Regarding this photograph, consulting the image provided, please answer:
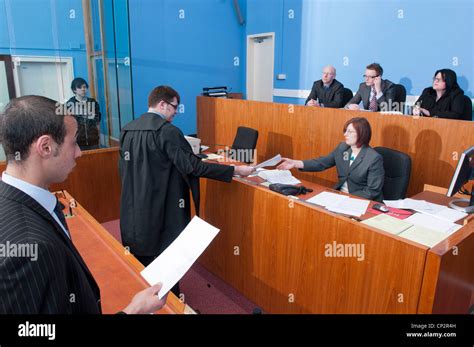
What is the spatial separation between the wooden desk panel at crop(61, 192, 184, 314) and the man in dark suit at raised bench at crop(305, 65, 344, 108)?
320cm

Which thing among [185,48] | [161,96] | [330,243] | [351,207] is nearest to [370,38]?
[185,48]

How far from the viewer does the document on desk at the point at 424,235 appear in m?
1.70

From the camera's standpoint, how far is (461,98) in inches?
147

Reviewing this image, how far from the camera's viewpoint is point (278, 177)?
9.19 feet

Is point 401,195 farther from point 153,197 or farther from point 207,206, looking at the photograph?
point 153,197

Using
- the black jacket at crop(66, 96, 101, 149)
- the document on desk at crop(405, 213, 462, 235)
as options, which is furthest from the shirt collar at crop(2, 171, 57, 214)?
the black jacket at crop(66, 96, 101, 149)

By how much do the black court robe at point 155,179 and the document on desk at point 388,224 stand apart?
998mm

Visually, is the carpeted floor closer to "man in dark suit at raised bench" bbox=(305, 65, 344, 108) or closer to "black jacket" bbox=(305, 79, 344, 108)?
"man in dark suit at raised bench" bbox=(305, 65, 344, 108)

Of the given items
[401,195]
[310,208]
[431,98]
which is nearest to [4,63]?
[310,208]

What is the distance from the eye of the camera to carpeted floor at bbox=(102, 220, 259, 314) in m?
2.62

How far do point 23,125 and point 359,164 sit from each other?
2.44m

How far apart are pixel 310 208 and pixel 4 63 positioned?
153 inches

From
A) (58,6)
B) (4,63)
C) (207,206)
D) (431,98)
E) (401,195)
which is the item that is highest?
(58,6)

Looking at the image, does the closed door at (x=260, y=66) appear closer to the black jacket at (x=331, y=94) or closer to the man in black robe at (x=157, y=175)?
the black jacket at (x=331, y=94)
